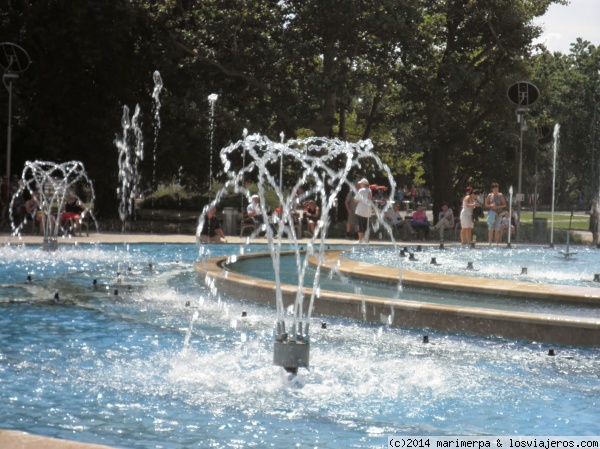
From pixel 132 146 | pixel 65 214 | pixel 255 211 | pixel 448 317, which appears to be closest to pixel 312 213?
pixel 255 211

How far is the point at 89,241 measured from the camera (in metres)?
21.9

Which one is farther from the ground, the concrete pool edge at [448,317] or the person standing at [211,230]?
the person standing at [211,230]

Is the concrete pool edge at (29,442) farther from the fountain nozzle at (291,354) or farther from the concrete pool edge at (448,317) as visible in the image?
the concrete pool edge at (448,317)

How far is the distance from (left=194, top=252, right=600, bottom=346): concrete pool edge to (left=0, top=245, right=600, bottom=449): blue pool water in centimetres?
12

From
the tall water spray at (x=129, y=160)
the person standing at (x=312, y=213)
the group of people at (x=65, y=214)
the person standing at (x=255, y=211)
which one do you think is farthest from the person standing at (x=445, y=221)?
the group of people at (x=65, y=214)

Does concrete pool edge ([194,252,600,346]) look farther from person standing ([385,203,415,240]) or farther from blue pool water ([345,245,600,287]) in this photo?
person standing ([385,203,415,240])

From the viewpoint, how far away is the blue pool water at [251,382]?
646 centimetres

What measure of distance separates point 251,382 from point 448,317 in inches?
119

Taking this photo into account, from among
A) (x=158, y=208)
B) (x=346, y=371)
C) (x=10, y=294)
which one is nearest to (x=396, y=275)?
(x=10, y=294)

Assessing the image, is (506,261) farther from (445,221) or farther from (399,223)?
(445,221)

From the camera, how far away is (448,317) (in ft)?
33.3

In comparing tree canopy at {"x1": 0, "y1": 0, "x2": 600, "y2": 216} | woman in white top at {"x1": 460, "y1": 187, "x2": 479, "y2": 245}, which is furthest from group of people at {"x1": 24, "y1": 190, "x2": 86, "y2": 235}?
woman in white top at {"x1": 460, "y1": 187, "x2": 479, "y2": 245}

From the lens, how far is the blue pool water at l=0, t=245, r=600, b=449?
6457mm

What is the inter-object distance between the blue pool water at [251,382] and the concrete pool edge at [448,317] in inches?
4.8
